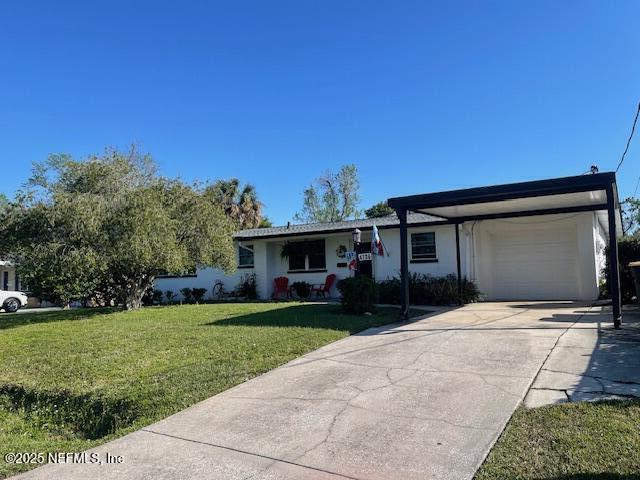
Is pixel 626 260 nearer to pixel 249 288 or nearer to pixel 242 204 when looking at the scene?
pixel 249 288

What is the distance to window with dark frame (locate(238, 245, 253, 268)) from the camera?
69.8 feet

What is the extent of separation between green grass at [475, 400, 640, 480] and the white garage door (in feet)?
42.6

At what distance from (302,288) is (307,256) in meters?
1.42

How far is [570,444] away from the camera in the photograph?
3.91 meters

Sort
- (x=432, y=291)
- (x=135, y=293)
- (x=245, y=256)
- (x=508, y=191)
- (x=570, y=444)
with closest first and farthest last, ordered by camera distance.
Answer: (x=570, y=444)
(x=508, y=191)
(x=135, y=293)
(x=432, y=291)
(x=245, y=256)

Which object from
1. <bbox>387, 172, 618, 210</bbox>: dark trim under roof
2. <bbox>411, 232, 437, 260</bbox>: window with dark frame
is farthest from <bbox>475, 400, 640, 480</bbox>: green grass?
<bbox>411, 232, 437, 260</bbox>: window with dark frame

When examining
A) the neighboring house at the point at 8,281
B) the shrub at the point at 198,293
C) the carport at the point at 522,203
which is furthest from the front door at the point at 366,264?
the neighboring house at the point at 8,281

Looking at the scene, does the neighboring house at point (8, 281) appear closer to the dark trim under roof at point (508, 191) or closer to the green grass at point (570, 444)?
the dark trim under roof at point (508, 191)

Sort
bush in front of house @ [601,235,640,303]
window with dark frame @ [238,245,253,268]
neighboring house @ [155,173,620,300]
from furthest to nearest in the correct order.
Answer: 1. window with dark frame @ [238,245,253,268]
2. neighboring house @ [155,173,620,300]
3. bush in front of house @ [601,235,640,303]

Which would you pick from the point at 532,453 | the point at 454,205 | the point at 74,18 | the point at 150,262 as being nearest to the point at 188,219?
the point at 150,262

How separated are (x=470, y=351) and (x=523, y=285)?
11.0 metres

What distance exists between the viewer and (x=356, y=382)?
243 inches

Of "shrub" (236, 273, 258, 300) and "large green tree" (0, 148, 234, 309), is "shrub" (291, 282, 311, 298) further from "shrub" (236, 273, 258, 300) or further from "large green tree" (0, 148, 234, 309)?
"large green tree" (0, 148, 234, 309)

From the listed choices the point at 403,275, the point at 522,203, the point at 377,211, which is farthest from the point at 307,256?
the point at 377,211
